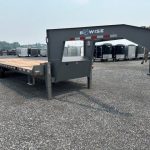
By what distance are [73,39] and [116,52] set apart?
20081mm

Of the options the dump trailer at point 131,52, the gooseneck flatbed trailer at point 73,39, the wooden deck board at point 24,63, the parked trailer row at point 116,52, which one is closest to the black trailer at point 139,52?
the parked trailer row at point 116,52

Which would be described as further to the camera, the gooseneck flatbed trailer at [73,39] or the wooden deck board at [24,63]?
the wooden deck board at [24,63]

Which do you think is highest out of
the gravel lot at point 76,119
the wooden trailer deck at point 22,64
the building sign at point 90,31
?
the building sign at point 90,31

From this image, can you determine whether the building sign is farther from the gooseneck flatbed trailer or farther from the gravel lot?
the gravel lot

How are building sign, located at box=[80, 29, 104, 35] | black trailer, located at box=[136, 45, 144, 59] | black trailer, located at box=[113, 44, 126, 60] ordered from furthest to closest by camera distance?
black trailer, located at box=[136, 45, 144, 59] → black trailer, located at box=[113, 44, 126, 60] → building sign, located at box=[80, 29, 104, 35]

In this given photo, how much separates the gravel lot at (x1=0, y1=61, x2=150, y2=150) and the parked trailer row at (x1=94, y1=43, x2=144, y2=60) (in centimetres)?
1691

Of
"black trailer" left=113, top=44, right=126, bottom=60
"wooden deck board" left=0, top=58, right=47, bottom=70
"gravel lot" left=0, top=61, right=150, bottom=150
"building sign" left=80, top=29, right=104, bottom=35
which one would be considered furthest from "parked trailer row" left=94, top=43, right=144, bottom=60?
"building sign" left=80, top=29, right=104, bottom=35

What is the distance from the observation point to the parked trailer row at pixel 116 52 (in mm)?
25094

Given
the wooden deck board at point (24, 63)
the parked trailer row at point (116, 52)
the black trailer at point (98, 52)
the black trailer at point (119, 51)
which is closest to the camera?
the wooden deck board at point (24, 63)

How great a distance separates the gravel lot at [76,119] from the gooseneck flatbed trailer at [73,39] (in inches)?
29.9

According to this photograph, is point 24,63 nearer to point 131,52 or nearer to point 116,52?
point 116,52

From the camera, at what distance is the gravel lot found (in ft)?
13.0

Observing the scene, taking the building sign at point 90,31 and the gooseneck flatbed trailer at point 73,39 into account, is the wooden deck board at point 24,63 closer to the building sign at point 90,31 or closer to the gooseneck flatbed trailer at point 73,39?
the gooseneck flatbed trailer at point 73,39

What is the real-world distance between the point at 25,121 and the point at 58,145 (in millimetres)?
1505
